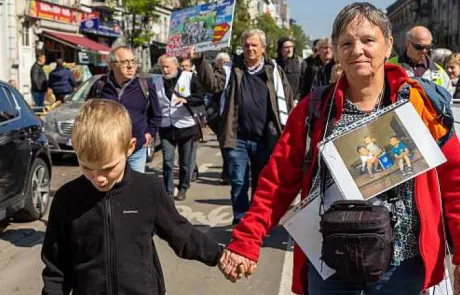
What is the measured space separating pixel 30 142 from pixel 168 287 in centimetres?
280

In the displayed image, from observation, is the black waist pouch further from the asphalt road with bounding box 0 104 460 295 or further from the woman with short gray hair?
the asphalt road with bounding box 0 104 460 295

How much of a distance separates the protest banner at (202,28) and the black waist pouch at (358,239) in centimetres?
628

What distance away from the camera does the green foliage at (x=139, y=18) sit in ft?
115

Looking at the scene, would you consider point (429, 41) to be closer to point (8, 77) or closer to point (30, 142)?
point (30, 142)

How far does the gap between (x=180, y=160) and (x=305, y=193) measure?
5732mm

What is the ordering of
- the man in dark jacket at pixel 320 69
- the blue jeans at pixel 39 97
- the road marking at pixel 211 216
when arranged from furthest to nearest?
the blue jeans at pixel 39 97 → the man in dark jacket at pixel 320 69 → the road marking at pixel 211 216

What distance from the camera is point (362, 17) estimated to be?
106 inches

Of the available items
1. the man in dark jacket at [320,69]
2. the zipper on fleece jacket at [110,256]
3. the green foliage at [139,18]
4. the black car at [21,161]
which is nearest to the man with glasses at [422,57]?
the man in dark jacket at [320,69]

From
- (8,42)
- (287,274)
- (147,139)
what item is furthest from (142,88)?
(8,42)

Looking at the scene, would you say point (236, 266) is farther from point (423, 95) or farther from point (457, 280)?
point (423, 95)

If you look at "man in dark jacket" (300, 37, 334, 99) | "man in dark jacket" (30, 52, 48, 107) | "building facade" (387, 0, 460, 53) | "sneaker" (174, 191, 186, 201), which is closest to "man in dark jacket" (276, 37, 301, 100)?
"man in dark jacket" (300, 37, 334, 99)

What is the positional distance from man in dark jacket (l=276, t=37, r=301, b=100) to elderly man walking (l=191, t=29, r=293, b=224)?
2.98m

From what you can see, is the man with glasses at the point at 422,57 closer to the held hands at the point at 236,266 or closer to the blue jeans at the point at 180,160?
the blue jeans at the point at 180,160

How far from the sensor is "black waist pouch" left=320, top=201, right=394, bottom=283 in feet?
8.15
